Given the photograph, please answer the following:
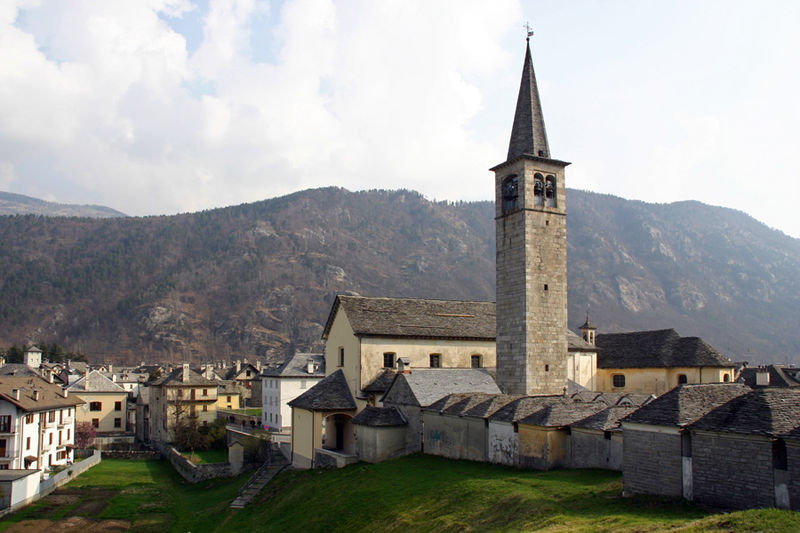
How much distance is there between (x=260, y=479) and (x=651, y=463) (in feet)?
90.4

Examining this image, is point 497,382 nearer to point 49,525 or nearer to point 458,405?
point 458,405

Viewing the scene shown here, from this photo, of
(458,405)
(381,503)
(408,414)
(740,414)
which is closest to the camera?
(740,414)

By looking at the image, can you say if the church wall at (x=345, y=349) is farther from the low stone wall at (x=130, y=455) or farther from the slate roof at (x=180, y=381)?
the slate roof at (x=180, y=381)

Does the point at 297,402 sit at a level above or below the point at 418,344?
below

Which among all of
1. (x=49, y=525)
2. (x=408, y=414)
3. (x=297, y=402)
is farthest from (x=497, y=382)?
(x=49, y=525)

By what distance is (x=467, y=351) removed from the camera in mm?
44219

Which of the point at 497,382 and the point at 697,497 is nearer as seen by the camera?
the point at 697,497

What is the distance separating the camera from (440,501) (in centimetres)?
2330

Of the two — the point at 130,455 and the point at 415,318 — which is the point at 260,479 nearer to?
the point at 415,318

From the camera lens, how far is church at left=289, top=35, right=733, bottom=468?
34781mm

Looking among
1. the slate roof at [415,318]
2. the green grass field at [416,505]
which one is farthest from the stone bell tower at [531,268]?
the green grass field at [416,505]

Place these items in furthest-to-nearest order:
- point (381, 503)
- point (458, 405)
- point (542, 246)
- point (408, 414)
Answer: point (542, 246)
point (408, 414)
point (458, 405)
point (381, 503)

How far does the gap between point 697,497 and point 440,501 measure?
881 cm

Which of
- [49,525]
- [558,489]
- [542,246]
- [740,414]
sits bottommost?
[49,525]
